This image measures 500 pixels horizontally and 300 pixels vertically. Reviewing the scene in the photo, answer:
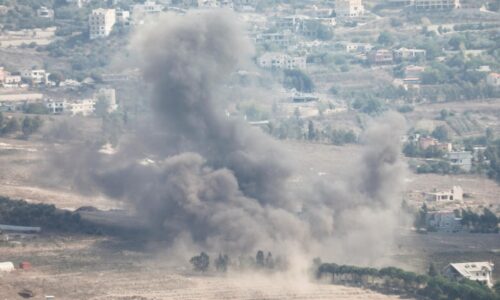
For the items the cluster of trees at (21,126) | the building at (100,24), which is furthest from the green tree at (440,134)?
the building at (100,24)

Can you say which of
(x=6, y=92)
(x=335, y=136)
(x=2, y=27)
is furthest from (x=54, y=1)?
(x=335, y=136)

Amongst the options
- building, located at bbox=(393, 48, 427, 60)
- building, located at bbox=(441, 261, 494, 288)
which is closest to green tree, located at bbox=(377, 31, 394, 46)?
building, located at bbox=(393, 48, 427, 60)

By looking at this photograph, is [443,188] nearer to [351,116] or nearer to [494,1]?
[351,116]

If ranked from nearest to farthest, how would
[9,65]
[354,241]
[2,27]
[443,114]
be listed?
[354,241] < [443,114] < [9,65] < [2,27]

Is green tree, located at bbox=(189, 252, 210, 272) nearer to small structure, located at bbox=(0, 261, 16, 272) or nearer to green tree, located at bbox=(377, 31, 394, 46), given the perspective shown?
small structure, located at bbox=(0, 261, 16, 272)

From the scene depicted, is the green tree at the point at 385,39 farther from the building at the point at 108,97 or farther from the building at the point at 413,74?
the building at the point at 108,97

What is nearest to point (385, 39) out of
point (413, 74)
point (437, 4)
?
point (437, 4)
